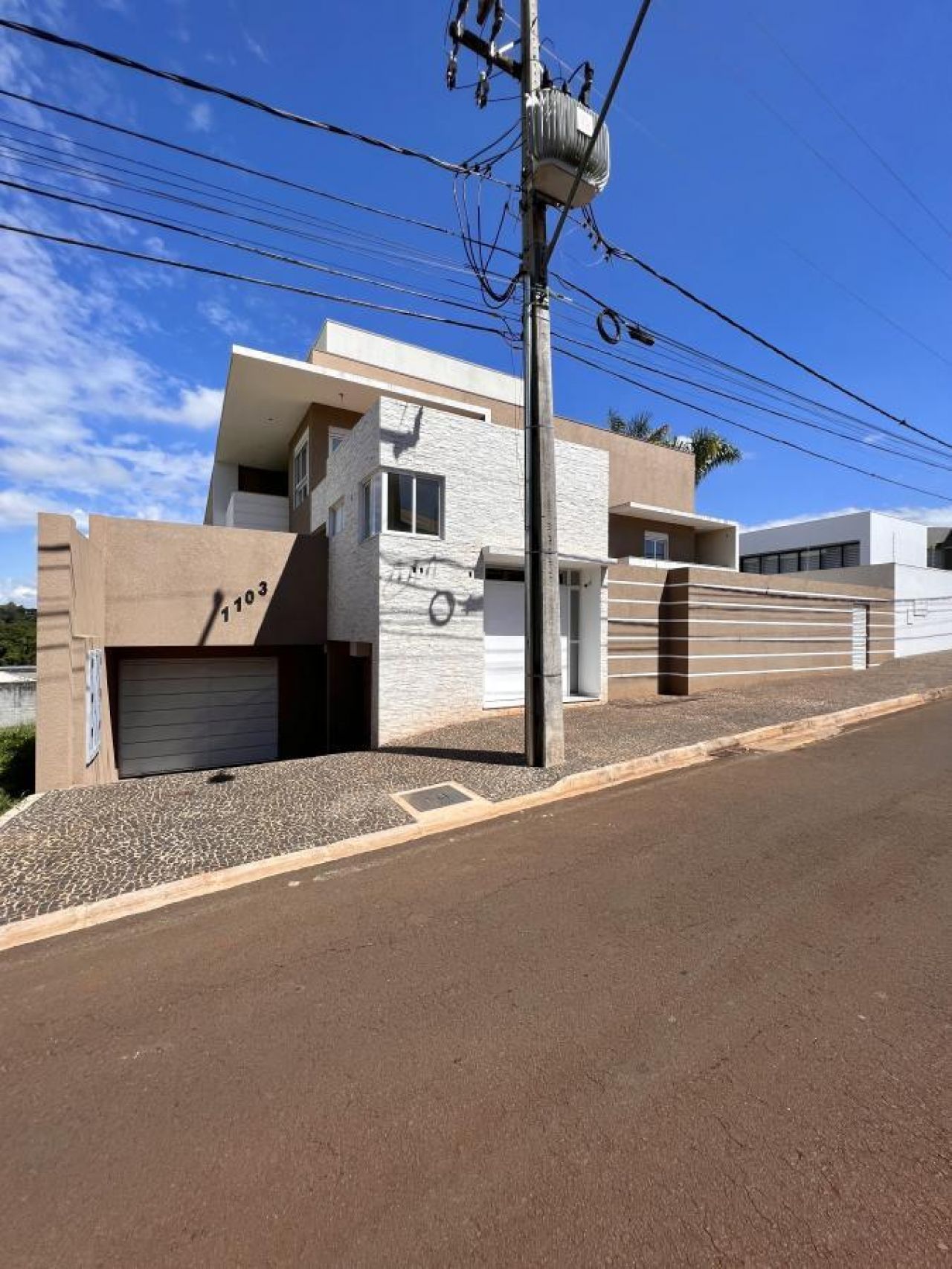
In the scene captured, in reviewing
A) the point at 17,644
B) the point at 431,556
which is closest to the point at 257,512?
the point at 431,556

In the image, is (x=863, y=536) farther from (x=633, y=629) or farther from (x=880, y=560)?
(x=633, y=629)

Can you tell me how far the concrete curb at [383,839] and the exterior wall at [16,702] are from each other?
1646 cm

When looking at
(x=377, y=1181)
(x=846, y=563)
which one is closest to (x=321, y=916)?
(x=377, y=1181)

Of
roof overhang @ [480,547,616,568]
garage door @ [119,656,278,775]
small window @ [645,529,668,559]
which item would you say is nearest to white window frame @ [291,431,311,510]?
garage door @ [119,656,278,775]

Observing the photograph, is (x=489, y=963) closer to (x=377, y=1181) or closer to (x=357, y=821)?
(x=377, y=1181)

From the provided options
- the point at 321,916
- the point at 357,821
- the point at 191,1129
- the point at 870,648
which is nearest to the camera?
the point at 191,1129

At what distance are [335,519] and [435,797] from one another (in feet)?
25.9

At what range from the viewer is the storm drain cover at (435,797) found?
6.23 metres

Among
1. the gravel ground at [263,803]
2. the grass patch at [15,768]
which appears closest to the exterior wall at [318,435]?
the grass patch at [15,768]

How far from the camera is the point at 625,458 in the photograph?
20.5 meters

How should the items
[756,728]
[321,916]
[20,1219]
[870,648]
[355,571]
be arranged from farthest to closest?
[870,648] < [355,571] < [756,728] < [321,916] < [20,1219]

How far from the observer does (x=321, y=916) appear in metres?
4.04

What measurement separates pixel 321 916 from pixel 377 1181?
6.93 feet

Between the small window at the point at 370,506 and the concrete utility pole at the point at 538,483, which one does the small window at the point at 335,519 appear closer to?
the small window at the point at 370,506
